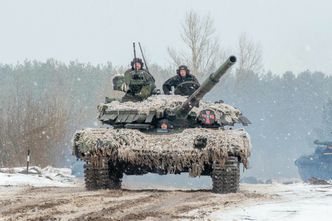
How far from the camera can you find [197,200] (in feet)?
36.5

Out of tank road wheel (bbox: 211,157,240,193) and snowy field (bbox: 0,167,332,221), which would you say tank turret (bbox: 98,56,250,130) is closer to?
tank road wheel (bbox: 211,157,240,193)

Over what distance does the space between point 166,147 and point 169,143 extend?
12 centimetres

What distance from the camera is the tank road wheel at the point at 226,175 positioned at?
12742 mm

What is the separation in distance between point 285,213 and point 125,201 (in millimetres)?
2503

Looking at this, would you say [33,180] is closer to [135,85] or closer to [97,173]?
[135,85]

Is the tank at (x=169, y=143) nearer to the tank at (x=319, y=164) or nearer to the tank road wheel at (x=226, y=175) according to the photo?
the tank road wheel at (x=226, y=175)

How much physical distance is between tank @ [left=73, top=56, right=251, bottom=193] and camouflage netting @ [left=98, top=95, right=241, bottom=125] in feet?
0.06

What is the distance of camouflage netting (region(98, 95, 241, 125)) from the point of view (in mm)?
14062

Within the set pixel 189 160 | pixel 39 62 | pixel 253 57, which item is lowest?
pixel 189 160

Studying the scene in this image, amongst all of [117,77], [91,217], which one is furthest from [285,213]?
[117,77]

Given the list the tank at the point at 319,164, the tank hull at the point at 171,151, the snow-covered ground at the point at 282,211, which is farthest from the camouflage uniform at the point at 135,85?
the tank at the point at 319,164

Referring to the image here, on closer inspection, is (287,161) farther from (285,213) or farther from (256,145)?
(285,213)

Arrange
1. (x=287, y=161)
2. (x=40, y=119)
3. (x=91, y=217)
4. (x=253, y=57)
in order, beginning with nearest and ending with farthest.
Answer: (x=91, y=217)
(x=40, y=119)
(x=253, y=57)
(x=287, y=161)

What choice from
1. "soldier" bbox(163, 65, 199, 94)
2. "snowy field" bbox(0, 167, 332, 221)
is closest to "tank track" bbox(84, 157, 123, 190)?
"snowy field" bbox(0, 167, 332, 221)
